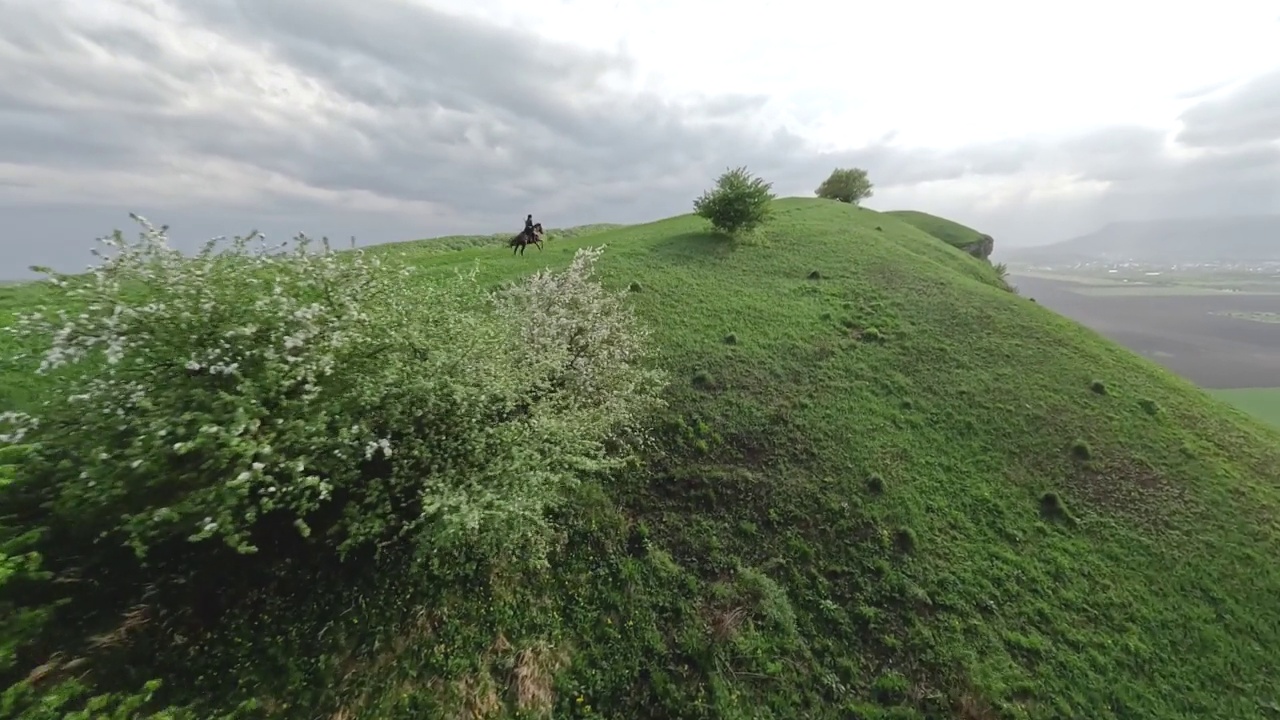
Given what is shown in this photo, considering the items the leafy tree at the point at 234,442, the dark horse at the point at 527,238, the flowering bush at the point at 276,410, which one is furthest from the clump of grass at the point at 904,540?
the dark horse at the point at 527,238

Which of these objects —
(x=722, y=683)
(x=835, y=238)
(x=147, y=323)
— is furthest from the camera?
(x=835, y=238)

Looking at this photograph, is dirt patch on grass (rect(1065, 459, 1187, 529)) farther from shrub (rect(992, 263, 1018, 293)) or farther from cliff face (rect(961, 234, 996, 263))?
cliff face (rect(961, 234, 996, 263))

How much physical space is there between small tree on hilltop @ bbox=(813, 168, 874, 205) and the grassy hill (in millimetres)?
57681

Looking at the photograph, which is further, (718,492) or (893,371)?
(893,371)

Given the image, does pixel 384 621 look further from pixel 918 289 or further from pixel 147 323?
pixel 918 289

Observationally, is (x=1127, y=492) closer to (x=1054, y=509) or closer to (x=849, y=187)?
(x=1054, y=509)

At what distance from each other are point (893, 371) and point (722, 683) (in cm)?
1944

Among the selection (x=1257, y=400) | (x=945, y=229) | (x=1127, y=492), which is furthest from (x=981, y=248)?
(x=1127, y=492)

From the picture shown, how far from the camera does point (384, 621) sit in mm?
12773

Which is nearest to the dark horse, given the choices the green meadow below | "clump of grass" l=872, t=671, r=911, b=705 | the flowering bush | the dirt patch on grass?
the flowering bush

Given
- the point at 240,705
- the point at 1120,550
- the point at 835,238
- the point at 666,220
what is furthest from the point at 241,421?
the point at 666,220

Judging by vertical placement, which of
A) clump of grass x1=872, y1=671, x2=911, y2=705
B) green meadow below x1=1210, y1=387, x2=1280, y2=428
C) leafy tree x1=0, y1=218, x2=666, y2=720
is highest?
leafy tree x1=0, y1=218, x2=666, y2=720

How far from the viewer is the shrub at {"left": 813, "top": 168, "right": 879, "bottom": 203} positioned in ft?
263

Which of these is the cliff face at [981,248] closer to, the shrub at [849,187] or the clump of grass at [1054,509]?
the shrub at [849,187]
